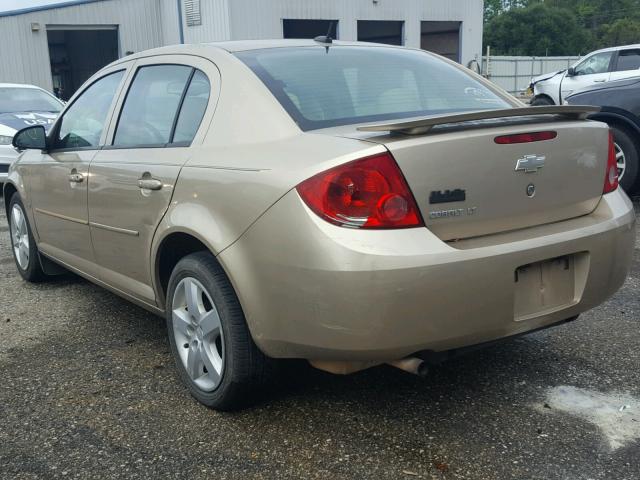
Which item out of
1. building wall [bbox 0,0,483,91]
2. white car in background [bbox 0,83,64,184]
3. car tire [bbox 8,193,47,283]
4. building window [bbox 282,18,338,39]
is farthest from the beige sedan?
building window [bbox 282,18,338,39]

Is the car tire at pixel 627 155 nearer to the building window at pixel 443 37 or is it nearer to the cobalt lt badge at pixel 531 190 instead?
the cobalt lt badge at pixel 531 190

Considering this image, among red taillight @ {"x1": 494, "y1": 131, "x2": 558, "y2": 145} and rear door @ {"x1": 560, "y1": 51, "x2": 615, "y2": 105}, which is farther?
rear door @ {"x1": 560, "y1": 51, "x2": 615, "y2": 105}

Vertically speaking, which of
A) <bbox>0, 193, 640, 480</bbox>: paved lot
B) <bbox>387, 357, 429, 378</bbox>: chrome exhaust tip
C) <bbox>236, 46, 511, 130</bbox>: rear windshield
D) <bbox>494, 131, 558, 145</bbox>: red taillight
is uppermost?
<bbox>236, 46, 511, 130</bbox>: rear windshield

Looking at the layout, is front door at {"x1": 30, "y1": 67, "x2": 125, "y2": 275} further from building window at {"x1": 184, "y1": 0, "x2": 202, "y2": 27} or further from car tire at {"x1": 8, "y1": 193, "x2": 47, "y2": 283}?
building window at {"x1": 184, "y1": 0, "x2": 202, "y2": 27}

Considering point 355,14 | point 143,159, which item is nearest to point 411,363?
point 143,159

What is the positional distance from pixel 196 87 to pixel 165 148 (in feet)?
1.03

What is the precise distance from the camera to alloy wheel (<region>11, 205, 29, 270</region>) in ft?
16.6

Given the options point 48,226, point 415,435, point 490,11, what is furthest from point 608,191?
point 490,11

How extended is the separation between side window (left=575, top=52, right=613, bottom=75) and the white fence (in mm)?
20366

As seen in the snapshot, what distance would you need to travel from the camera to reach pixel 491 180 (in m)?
2.54

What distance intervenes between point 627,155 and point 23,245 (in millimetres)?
5764

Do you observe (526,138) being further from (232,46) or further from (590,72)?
(590,72)

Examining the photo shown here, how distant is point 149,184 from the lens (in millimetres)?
3189

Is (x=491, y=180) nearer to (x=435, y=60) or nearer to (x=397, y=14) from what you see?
(x=435, y=60)
